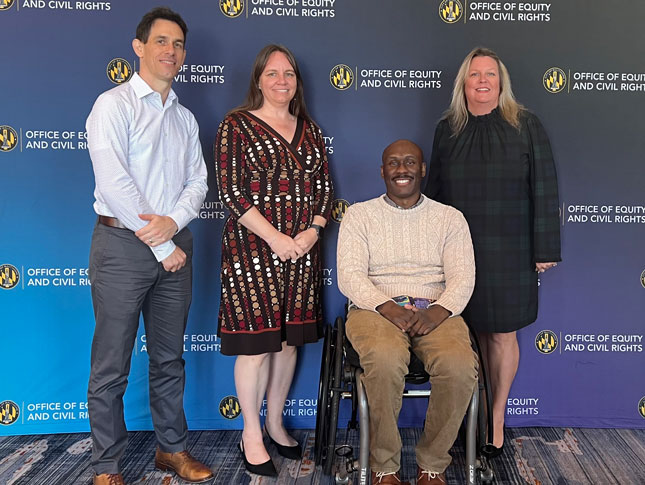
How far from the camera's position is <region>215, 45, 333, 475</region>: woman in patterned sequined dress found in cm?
238

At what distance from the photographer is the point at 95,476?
7.50 feet

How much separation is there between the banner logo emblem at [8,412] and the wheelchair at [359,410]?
1.57 meters

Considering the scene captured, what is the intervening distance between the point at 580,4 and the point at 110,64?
2291mm

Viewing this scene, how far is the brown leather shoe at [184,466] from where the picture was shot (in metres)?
2.39

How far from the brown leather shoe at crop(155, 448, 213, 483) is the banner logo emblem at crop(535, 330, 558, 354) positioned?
1.73 m

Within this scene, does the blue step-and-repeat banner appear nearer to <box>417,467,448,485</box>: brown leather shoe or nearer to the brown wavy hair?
the brown wavy hair

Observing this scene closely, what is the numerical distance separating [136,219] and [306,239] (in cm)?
68

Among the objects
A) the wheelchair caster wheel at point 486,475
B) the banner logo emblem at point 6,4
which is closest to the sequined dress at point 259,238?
the wheelchair caster wheel at point 486,475

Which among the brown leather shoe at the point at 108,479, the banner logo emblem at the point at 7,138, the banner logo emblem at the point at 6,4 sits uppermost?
the banner logo emblem at the point at 6,4

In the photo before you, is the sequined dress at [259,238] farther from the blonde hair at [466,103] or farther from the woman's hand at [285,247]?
the blonde hair at [466,103]

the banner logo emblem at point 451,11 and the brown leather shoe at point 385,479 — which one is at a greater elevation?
the banner logo emblem at point 451,11

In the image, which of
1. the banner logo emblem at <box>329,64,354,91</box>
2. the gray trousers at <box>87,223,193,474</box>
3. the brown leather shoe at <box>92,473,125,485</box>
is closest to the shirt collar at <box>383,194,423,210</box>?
the banner logo emblem at <box>329,64,354,91</box>

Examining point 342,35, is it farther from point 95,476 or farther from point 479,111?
point 95,476

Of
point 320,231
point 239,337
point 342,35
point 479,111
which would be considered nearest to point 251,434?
point 239,337
